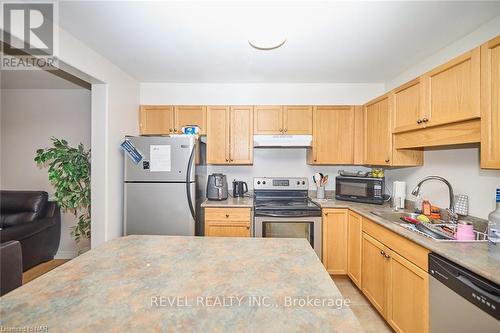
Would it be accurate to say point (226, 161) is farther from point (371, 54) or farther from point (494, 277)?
point (494, 277)

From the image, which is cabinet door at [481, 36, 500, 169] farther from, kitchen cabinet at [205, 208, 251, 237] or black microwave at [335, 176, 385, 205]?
kitchen cabinet at [205, 208, 251, 237]

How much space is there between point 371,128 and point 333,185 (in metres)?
0.89

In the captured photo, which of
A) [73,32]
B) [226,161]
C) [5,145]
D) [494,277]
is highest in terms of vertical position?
[73,32]

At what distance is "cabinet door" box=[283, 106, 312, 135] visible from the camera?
9.39ft

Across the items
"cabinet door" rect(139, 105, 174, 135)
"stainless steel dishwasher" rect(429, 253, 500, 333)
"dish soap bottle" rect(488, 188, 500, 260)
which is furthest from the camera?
"cabinet door" rect(139, 105, 174, 135)

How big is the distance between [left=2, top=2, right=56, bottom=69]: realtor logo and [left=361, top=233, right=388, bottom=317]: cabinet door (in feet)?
10.1

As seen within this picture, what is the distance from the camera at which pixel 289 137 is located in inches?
109

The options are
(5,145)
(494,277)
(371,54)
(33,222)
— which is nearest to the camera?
(494,277)

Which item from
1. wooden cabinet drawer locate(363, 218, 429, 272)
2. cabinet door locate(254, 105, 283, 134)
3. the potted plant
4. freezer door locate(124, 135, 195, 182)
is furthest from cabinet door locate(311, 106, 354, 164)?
the potted plant

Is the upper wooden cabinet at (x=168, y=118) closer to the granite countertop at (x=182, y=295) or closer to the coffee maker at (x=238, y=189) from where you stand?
the coffee maker at (x=238, y=189)

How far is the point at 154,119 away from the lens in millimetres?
2918

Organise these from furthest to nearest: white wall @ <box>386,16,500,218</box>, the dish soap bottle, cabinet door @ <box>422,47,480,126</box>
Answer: white wall @ <box>386,16,500,218</box>, cabinet door @ <box>422,47,480,126</box>, the dish soap bottle

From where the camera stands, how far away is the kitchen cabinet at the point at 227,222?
8.34 ft

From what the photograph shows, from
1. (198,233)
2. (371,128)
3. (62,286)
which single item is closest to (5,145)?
(198,233)
